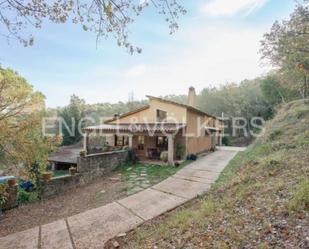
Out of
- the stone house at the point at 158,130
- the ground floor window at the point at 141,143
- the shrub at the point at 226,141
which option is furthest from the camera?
the shrub at the point at 226,141

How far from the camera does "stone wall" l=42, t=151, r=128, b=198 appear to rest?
33.9ft

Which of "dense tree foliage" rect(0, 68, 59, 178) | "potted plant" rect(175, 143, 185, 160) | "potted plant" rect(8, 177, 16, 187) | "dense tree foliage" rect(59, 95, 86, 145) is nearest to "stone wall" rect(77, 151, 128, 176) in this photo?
"potted plant" rect(8, 177, 16, 187)

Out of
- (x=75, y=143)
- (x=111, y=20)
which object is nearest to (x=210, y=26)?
(x=111, y=20)

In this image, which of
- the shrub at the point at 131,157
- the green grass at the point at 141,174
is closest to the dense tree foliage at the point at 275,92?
the green grass at the point at 141,174

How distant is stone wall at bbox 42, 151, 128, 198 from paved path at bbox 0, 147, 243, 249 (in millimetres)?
3790

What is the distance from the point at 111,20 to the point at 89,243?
17.2 ft

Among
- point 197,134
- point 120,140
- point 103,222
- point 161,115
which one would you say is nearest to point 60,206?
point 103,222

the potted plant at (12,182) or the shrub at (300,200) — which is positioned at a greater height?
the shrub at (300,200)

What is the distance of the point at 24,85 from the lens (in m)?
7.73

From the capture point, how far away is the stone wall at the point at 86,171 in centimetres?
1034

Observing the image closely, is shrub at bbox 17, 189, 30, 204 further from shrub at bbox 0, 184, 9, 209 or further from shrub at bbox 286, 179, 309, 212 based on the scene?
shrub at bbox 286, 179, 309, 212

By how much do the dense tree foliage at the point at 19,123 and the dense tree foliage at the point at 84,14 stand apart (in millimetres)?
3955

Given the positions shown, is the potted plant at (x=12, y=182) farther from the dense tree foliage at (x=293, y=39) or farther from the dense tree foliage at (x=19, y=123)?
the dense tree foliage at (x=293, y=39)

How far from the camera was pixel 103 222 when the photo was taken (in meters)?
6.52
